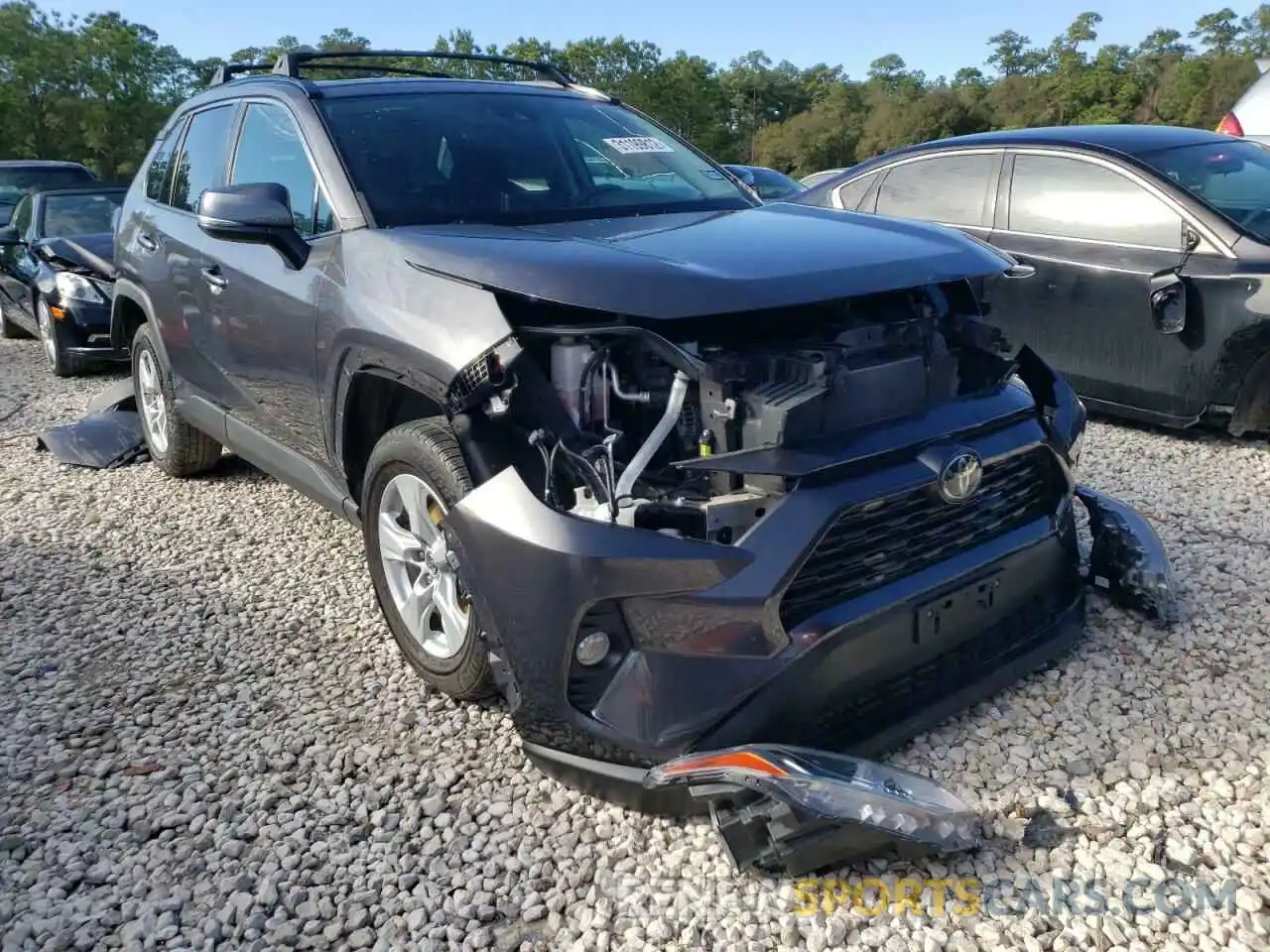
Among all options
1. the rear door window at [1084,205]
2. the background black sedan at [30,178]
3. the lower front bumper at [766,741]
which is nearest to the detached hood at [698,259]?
the lower front bumper at [766,741]

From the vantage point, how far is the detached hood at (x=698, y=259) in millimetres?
2359

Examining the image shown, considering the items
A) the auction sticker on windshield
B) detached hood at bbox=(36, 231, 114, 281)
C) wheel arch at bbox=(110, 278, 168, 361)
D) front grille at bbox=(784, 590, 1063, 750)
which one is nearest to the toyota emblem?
front grille at bbox=(784, 590, 1063, 750)

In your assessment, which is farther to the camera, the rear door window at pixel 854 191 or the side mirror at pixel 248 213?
the rear door window at pixel 854 191

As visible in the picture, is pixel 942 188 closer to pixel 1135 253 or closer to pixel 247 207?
pixel 1135 253

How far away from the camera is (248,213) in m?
3.03

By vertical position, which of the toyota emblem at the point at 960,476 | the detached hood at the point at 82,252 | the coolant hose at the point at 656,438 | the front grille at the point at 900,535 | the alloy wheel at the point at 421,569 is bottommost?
the alloy wheel at the point at 421,569

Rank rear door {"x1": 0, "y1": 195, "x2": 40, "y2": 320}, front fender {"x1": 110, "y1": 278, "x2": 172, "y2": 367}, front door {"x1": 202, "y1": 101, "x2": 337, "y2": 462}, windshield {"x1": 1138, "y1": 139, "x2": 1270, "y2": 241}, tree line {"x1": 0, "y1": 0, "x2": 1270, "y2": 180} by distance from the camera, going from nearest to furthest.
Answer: front door {"x1": 202, "y1": 101, "x2": 337, "y2": 462} → front fender {"x1": 110, "y1": 278, "x2": 172, "y2": 367} → windshield {"x1": 1138, "y1": 139, "x2": 1270, "y2": 241} → rear door {"x1": 0, "y1": 195, "x2": 40, "y2": 320} → tree line {"x1": 0, "y1": 0, "x2": 1270, "y2": 180}

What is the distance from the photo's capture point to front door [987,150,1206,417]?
5.09 meters

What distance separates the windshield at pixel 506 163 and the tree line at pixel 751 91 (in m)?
2.09

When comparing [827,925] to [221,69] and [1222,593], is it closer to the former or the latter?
[1222,593]

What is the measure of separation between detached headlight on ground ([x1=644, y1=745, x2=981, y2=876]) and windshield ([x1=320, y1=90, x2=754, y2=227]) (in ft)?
6.19

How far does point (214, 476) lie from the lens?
5480mm

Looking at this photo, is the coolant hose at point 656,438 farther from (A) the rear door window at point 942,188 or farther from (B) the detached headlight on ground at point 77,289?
(B) the detached headlight on ground at point 77,289

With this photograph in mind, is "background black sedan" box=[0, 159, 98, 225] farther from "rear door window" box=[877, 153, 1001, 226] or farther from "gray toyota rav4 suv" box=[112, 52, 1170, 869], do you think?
"gray toyota rav4 suv" box=[112, 52, 1170, 869]
